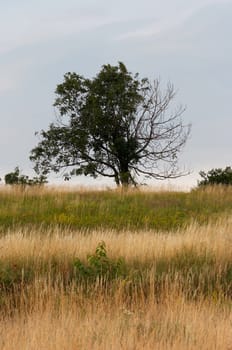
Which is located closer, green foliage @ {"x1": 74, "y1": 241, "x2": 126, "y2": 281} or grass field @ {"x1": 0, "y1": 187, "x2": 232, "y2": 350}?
grass field @ {"x1": 0, "y1": 187, "x2": 232, "y2": 350}

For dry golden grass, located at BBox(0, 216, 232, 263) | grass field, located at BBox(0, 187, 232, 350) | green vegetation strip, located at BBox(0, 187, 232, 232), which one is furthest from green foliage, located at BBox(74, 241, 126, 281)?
green vegetation strip, located at BBox(0, 187, 232, 232)

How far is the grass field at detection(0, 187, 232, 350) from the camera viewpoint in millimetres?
7258

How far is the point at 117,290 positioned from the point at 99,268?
1.56 m

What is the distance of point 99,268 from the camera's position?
440 inches

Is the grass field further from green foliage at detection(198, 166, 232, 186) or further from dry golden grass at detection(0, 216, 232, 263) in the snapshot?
green foliage at detection(198, 166, 232, 186)

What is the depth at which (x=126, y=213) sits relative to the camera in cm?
2167

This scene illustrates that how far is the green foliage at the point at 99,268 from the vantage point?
11.1 metres

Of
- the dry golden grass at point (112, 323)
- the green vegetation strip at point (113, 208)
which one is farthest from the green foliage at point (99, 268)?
the green vegetation strip at point (113, 208)

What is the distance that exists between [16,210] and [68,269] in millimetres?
9465

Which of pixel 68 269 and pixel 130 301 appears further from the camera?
pixel 68 269

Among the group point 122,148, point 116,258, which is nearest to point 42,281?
point 116,258

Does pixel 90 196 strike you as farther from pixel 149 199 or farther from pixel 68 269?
pixel 68 269

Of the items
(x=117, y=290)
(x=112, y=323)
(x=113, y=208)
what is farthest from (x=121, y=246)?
(x=113, y=208)

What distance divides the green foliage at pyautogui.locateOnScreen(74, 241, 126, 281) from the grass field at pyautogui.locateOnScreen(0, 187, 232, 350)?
0.06 feet
